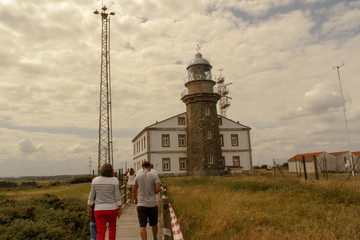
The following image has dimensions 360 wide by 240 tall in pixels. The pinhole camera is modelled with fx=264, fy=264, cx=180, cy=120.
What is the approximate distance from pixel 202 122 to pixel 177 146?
5.25m

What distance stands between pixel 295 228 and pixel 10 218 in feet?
24.9

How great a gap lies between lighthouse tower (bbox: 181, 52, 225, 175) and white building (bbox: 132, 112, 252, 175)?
2.56 metres

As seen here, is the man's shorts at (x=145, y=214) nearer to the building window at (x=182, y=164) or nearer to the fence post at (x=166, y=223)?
the fence post at (x=166, y=223)

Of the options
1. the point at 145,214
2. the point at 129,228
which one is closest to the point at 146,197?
the point at 145,214

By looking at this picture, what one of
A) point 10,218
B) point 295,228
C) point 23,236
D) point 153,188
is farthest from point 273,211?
point 10,218

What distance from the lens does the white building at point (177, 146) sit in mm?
31656

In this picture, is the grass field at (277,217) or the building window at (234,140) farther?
the building window at (234,140)

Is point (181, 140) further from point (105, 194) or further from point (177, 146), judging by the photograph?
point (105, 194)

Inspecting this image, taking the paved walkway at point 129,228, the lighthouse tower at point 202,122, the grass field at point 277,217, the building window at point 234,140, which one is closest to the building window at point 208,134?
the lighthouse tower at point 202,122

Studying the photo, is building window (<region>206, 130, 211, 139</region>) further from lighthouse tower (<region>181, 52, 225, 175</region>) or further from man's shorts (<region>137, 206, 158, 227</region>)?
man's shorts (<region>137, 206, 158, 227</region>)

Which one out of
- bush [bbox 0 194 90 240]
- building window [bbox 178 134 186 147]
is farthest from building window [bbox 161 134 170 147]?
bush [bbox 0 194 90 240]

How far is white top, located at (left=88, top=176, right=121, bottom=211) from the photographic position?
16.0ft

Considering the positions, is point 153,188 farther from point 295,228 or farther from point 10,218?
point 10,218

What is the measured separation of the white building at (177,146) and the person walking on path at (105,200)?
26444mm
